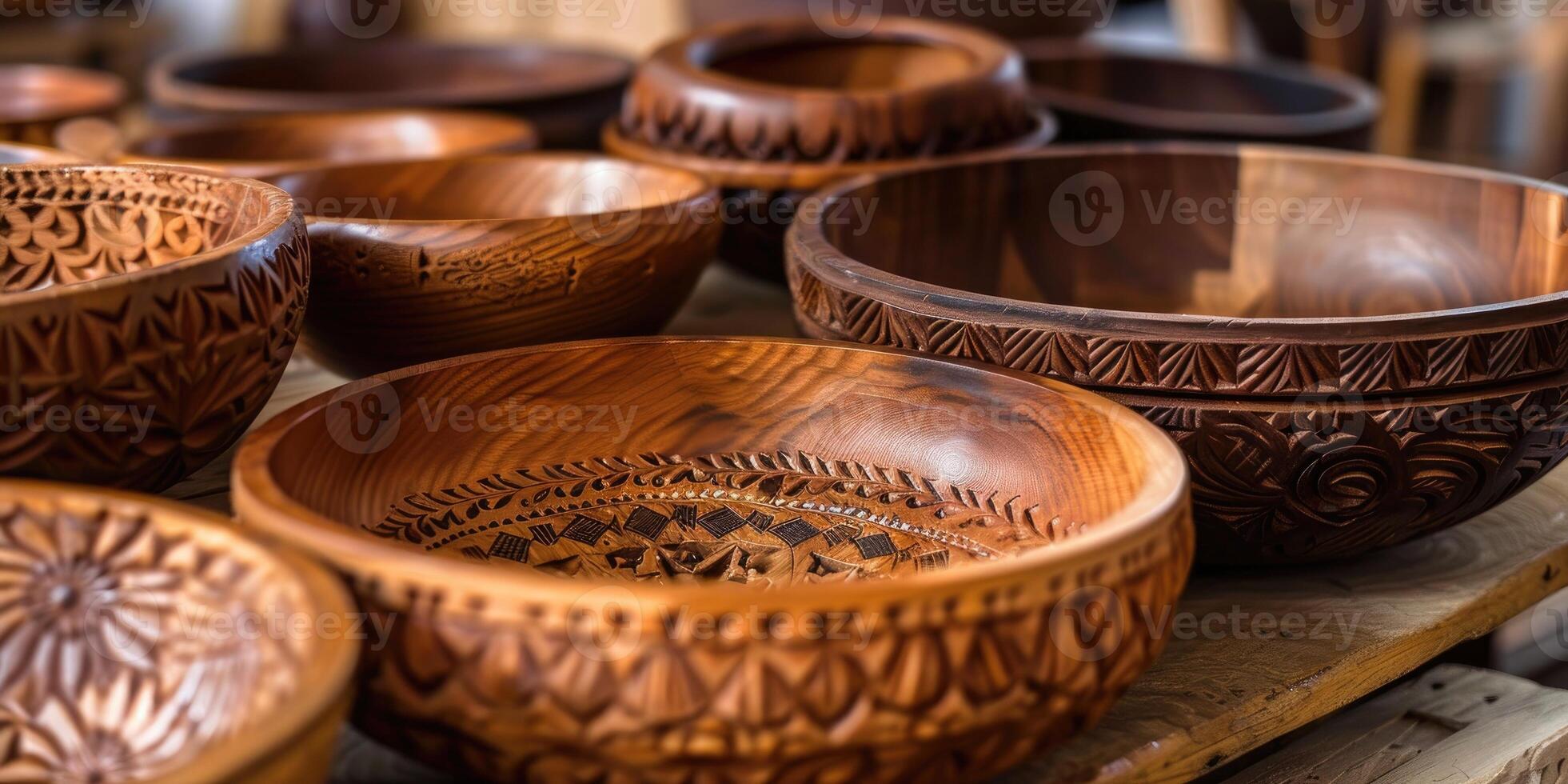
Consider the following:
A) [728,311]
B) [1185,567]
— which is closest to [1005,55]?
[728,311]

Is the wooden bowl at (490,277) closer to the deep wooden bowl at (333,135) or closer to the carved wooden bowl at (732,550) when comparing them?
the carved wooden bowl at (732,550)

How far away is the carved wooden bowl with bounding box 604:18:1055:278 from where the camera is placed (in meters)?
0.99

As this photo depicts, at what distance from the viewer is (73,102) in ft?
4.33

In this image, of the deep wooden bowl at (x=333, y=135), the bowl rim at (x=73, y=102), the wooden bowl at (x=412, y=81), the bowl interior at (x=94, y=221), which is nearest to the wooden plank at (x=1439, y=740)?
the bowl interior at (x=94, y=221)

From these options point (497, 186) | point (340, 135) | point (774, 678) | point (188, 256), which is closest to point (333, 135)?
point (340, 135)

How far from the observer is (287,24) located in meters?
2.84

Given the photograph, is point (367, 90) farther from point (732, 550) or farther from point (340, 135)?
point (732, 550)

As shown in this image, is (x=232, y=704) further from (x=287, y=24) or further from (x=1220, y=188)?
(x=287, y=24)

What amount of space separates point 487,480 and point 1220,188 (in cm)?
55

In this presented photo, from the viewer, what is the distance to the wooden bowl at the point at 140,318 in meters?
0.54

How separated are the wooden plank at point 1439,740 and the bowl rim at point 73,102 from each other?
3.27ft

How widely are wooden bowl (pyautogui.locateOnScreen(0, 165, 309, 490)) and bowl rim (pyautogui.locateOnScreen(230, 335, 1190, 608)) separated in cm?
5

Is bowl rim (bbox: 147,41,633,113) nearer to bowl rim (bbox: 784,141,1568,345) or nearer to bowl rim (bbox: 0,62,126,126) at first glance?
bowl rim (bbox: 0,62,126,126)

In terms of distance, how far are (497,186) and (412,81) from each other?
68 cm
